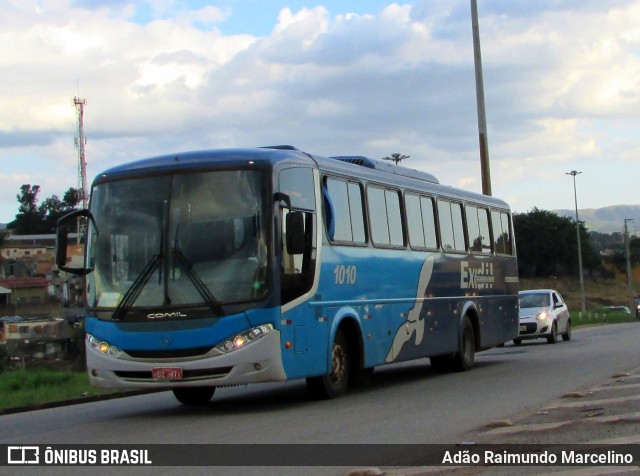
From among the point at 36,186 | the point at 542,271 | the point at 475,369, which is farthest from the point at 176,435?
the point at 36,186

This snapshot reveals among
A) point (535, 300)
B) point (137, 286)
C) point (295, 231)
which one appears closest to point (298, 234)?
point (295, 231)

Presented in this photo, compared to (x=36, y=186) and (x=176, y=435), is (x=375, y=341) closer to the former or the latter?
(x=176, y=435)

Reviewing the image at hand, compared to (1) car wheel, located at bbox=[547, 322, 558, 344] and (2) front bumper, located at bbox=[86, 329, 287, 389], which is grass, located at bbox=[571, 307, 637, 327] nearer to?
(1) car wheel, located at bbox=[547, 322, 558, 344]

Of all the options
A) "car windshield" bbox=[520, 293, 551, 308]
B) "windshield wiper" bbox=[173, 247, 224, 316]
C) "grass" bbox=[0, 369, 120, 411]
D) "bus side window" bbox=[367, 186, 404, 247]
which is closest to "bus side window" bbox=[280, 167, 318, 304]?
"windshield wiper" bbox=[173, 247, 224, 316]

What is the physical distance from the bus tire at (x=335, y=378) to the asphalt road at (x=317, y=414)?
0.18 metres

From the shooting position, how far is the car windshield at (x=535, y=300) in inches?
1299

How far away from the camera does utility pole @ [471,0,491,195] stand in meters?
31.5

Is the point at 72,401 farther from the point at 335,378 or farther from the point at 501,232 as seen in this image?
the point at 501,232

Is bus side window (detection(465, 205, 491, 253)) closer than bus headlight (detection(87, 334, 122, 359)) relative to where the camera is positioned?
No

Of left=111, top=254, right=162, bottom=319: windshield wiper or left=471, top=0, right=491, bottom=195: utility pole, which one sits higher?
left=471, top=0, right=491, bottom=195: utility pole

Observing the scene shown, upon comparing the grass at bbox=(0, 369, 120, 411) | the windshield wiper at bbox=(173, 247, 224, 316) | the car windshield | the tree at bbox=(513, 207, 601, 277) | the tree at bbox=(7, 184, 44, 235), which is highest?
the tree at bbox=(7, 184, 44, 235)

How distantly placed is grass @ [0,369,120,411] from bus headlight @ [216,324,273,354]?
4.57m

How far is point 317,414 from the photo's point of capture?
42.7 feet

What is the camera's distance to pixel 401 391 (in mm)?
16297
